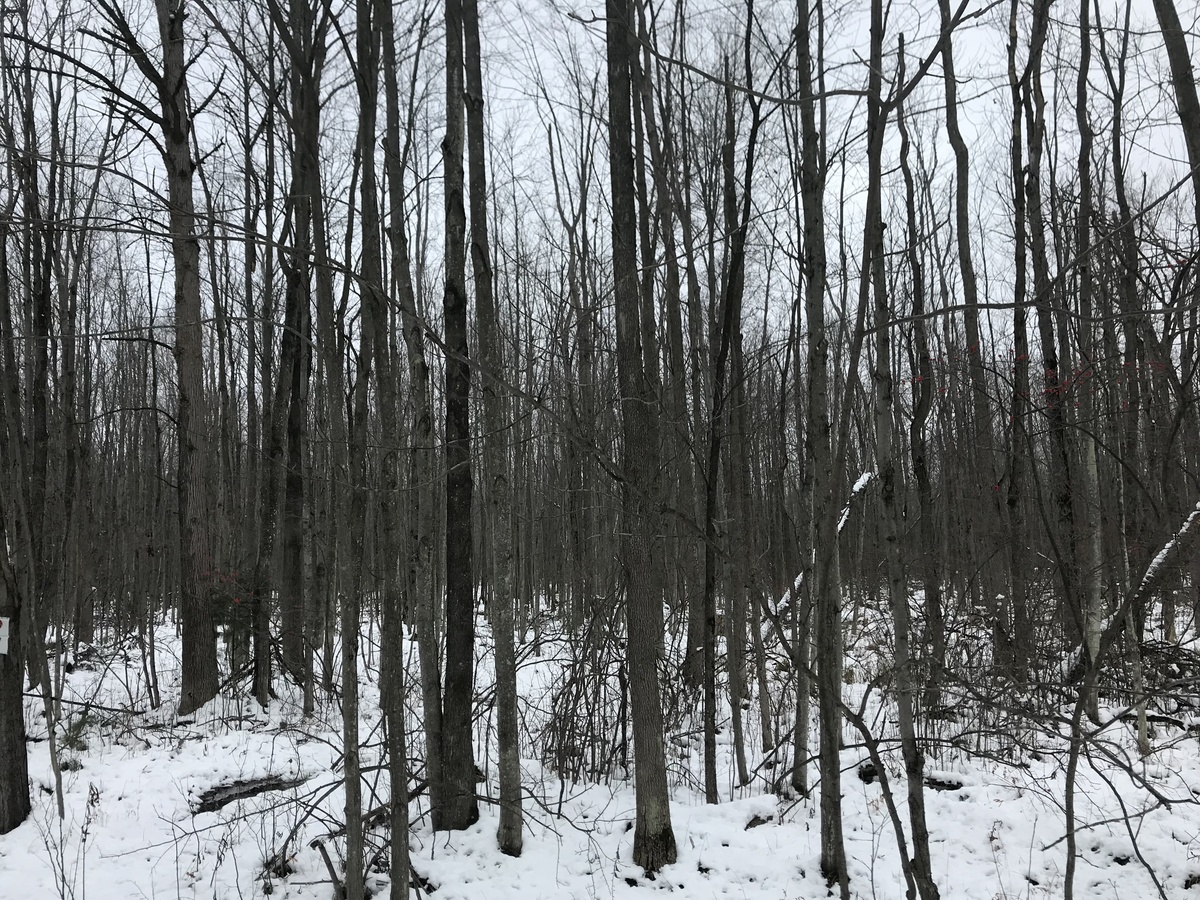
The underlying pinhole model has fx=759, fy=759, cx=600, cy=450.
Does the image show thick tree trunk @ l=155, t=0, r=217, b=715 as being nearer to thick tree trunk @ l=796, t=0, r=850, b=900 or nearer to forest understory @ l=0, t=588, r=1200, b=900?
forest understory @ l=0, t=588, r=1200, b=900

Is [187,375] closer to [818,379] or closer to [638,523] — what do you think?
[638,523]

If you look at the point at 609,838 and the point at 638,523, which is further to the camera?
the point at 609,838

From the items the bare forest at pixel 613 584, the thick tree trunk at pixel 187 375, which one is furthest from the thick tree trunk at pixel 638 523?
the thick tree trunk at pixel 187 375

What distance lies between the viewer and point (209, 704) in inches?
307

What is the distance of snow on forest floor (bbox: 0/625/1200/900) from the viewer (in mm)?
4070

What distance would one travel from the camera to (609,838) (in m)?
4.59

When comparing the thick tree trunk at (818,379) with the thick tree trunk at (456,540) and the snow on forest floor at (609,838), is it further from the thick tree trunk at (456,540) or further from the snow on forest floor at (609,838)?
the thick tree trunk at (456,540)

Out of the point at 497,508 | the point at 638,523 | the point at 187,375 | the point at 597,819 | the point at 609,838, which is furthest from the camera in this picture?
the point at 187,375

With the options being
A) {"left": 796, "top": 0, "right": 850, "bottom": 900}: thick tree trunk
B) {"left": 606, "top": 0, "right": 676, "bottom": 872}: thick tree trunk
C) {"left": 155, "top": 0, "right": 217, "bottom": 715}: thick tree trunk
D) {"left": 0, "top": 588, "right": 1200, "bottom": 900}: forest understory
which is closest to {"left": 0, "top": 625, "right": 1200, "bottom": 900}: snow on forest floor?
{"left": 0, "top": 588, "right": 1200, "bottom": 900}: forest understory

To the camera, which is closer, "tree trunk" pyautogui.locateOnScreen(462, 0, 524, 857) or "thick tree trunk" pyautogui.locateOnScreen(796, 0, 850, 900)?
"thick tree trunk" pyautogui.locateOnScreen(796, 0, 850, 900)

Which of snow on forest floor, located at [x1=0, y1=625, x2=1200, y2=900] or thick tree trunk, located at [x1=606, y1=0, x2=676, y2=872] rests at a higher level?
thick tree trunk, located at [x1=606, y1=0, x2=676, y2=872]

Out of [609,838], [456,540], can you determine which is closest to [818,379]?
[456,540]

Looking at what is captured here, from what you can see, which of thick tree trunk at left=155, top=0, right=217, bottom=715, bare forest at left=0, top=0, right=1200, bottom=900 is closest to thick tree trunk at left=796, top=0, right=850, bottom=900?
bare forest at left=0, top=0, right=1200, bottom=900

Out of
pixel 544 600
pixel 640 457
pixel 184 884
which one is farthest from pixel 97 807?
pixel 544 600
